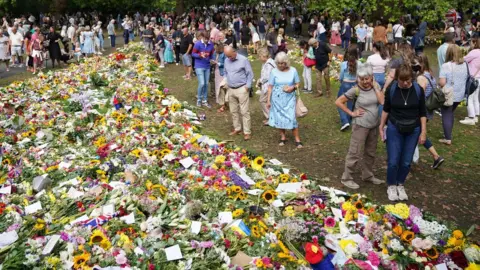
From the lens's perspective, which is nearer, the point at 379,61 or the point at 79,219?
the point at 79,219

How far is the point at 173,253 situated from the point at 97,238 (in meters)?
0.89

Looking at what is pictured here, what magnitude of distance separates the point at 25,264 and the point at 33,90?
10.1 metres

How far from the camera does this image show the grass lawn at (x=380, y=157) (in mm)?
6484

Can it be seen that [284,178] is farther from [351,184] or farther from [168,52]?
[168,52]

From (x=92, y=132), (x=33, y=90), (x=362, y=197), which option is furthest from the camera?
(x=33, y=90)

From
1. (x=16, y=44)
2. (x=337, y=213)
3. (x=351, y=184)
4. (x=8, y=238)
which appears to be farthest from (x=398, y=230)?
(x=16, y=44)

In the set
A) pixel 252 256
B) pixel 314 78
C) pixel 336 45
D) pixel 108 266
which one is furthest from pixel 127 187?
pixel 336 45

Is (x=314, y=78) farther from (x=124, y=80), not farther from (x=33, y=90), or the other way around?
(x=33, y=90)

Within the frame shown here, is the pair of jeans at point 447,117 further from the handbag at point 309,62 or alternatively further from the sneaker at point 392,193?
the handbag at point 309,62

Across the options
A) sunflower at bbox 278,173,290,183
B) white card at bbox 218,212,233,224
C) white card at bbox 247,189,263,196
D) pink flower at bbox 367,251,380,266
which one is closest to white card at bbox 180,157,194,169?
white card at bbox 247,189,263,196

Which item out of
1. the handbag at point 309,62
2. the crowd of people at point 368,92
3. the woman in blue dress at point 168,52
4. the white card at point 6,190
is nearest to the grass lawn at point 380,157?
the crowd of people at point 368,92

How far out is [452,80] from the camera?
8.78 m

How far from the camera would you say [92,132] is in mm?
9109

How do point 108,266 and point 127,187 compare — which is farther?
point 127,187
